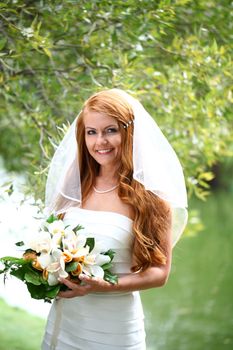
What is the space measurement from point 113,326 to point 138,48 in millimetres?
2393

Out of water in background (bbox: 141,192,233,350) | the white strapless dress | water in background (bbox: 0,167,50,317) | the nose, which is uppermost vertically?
the nose

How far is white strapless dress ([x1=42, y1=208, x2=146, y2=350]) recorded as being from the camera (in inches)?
127

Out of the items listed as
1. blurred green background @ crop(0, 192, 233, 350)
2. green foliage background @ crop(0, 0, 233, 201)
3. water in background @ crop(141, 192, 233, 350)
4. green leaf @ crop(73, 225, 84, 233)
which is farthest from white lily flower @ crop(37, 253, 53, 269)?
water in background @ crop(141, 192, 233, 350)

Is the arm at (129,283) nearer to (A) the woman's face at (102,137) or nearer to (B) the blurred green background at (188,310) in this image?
(A) the woman's face at (102,137)

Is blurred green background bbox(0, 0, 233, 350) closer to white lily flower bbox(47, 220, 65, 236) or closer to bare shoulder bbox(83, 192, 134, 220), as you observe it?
bare shoulder bbox(83, 192, 134, 220)

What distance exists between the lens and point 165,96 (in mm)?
5348

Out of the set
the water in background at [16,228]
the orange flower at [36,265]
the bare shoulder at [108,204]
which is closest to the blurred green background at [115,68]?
the water in background at [16,228]

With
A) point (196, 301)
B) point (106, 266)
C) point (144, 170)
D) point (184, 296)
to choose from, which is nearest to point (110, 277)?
point (106, 266)

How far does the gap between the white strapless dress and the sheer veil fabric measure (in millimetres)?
214

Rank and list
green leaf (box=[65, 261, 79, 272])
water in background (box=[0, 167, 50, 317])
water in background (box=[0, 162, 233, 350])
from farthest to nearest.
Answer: water in background (box=[0, 162, 233, 350])
water in background (box=[0, 167, 50, 317])
green leaf (box=[65, 261, 79, 272])

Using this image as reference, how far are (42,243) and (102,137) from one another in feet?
2.16

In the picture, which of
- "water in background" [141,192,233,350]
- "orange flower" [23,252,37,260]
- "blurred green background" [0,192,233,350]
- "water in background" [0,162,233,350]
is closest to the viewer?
"orange flower" [23,252,37,260]

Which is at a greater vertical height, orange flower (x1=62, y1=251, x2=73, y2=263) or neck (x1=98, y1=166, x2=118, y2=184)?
neck (x1=98, y1=166, x2=118, y2=184)

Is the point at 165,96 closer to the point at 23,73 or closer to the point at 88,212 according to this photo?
the point at 23,73
